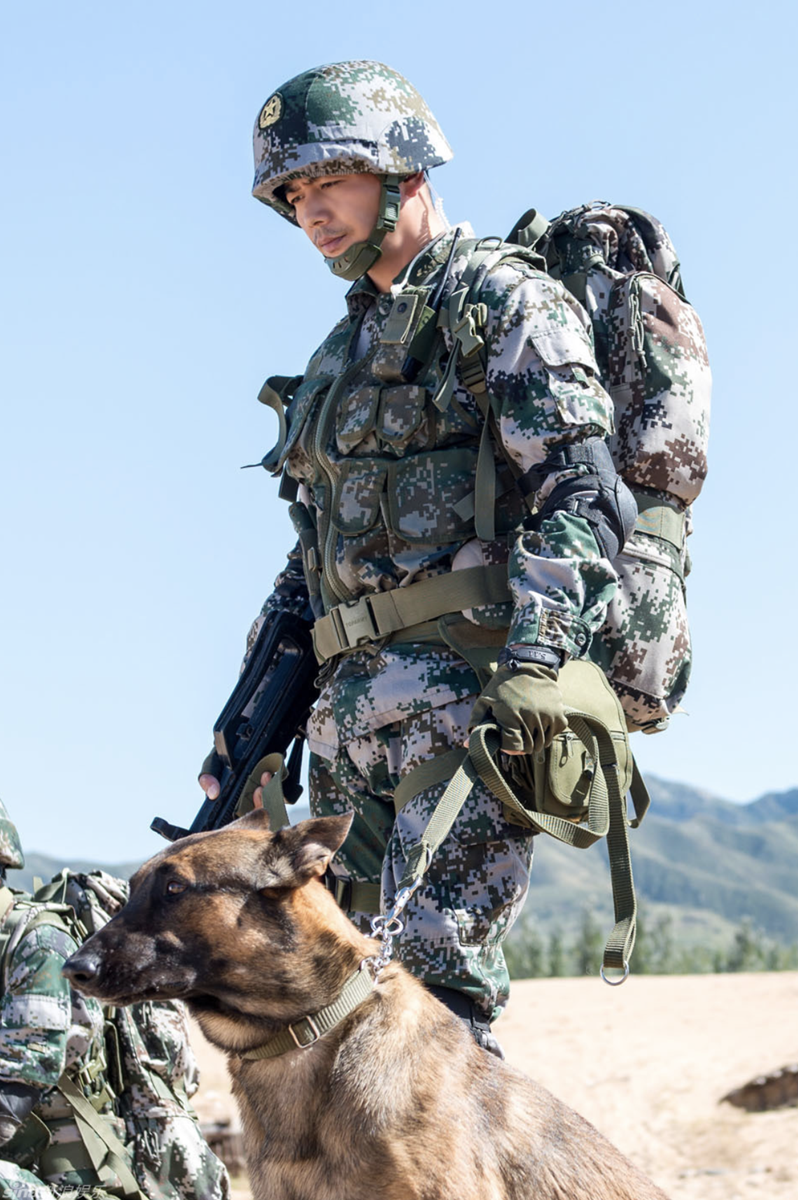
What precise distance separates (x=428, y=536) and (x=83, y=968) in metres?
1.60

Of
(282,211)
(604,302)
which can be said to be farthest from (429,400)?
(282,211)

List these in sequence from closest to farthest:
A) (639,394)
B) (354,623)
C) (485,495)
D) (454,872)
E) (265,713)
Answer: (454,872) → (485,495) → (354,623) → (639,394) → (265,713)

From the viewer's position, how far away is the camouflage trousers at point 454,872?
420 centimetres

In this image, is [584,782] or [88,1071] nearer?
[584,782]

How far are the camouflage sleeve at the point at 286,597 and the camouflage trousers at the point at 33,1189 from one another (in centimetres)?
230

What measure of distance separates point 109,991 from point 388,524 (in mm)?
1625

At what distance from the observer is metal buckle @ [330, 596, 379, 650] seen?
468 cm

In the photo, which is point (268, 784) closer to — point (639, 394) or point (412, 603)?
point (412, 603)

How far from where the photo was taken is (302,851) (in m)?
3.84

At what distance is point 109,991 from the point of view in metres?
3.67

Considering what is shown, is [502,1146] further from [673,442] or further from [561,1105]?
[673,442]

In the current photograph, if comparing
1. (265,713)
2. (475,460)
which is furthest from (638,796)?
(265,713)

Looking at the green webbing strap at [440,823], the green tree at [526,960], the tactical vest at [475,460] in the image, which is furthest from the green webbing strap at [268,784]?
the green tree at [526,960]

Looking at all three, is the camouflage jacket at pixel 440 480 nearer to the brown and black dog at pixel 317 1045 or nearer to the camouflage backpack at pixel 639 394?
the camouflage backpack at pixel 639 394
